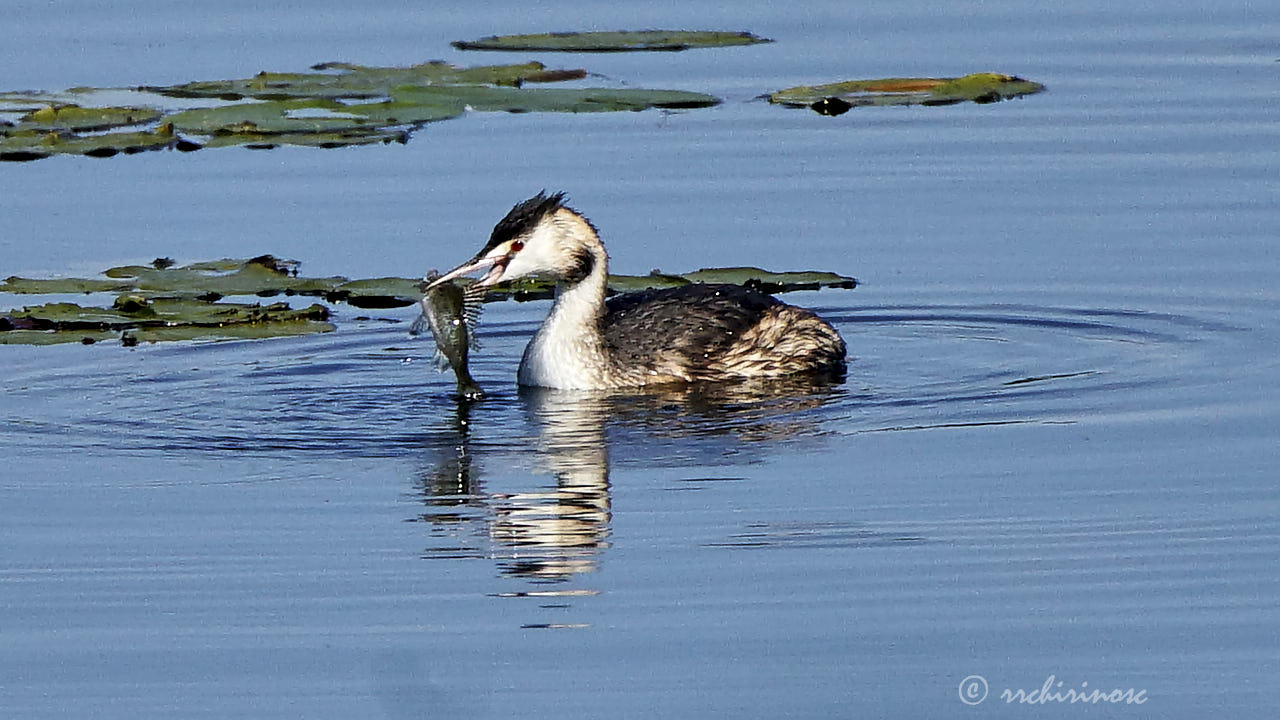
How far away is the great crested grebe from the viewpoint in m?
13.2

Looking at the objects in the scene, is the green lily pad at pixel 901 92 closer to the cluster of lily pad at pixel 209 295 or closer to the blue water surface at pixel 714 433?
the blue water surface at pixel 714 433

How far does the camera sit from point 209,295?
14.2 meters

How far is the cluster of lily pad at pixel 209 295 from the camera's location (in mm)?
13648

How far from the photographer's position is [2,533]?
33.1 feet

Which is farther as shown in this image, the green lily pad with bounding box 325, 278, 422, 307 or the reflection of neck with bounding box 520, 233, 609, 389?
the green lily pad with bounding box 325, 278, 422, 307

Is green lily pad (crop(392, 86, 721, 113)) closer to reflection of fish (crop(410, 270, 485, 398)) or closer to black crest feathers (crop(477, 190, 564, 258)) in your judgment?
black crest feathers (crop(477, 190, 564, 258))

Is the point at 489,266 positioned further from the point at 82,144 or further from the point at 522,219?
the point at 82,144

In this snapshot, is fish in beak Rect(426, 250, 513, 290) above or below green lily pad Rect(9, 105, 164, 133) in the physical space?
below

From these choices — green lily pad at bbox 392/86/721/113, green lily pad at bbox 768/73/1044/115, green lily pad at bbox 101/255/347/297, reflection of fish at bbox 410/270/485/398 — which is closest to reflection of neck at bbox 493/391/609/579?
reflection of fish at bbox 410/270/485/398

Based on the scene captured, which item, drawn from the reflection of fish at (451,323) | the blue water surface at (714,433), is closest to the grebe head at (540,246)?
the reflection of fish at (451,323)

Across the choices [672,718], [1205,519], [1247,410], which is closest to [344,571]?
[672,718]

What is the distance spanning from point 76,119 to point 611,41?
15.6 feet

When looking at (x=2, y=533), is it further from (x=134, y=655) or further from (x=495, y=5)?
(x=495, y=5)

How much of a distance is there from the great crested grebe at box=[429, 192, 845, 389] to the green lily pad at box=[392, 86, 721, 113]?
4.85 metres
